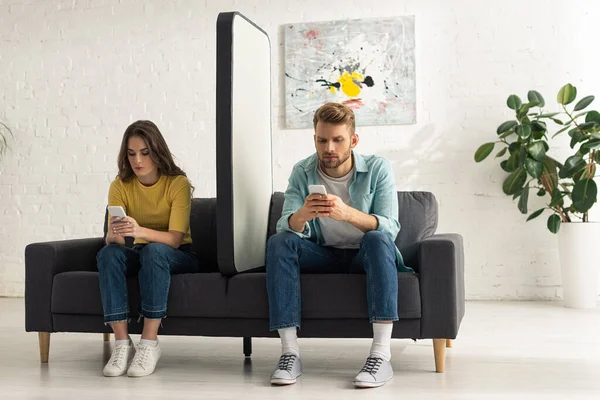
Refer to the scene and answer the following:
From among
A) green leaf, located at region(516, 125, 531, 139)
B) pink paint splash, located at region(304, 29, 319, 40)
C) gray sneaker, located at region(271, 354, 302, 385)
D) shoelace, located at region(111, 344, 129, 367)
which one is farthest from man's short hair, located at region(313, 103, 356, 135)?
pink paint splash, located at region(304, 29, 319, 40)

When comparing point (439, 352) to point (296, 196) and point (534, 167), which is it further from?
point (534, 167)

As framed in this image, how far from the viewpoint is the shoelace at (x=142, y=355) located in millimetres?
2939

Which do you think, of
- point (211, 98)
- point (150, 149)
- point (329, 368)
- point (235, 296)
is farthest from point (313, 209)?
point (211, 98)

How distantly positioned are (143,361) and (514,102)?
309 cm

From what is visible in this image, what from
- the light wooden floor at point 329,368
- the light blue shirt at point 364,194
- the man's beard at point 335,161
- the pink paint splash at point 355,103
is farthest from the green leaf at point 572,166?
the man's beard at point 335,161

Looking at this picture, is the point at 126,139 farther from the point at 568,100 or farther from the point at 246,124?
the point at 568,100

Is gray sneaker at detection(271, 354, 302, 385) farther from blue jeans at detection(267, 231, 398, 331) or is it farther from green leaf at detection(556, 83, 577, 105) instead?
green leaf at detection(556, 83, 577, 105)

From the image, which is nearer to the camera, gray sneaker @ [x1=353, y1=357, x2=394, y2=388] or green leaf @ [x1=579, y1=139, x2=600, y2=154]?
gray sneaker @ [x1=353, y1=357, x2=394, y2=388]

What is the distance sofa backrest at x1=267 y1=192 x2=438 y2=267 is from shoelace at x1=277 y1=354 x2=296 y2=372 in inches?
27.3

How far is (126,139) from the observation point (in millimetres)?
3197

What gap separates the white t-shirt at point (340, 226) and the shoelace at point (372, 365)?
0.48 metres

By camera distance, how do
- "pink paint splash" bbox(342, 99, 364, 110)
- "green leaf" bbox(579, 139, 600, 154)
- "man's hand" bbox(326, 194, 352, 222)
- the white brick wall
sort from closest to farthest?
1. "man's hand" bbox(326, 194, 352, 222)
2. "green leaf" bbox(579, 139, 600, 154)
3. the white brick wall
4. "pink paint splash" bbox(342, 99, 364, 110)

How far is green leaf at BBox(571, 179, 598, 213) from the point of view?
15.4ft

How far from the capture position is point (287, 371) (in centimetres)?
278
